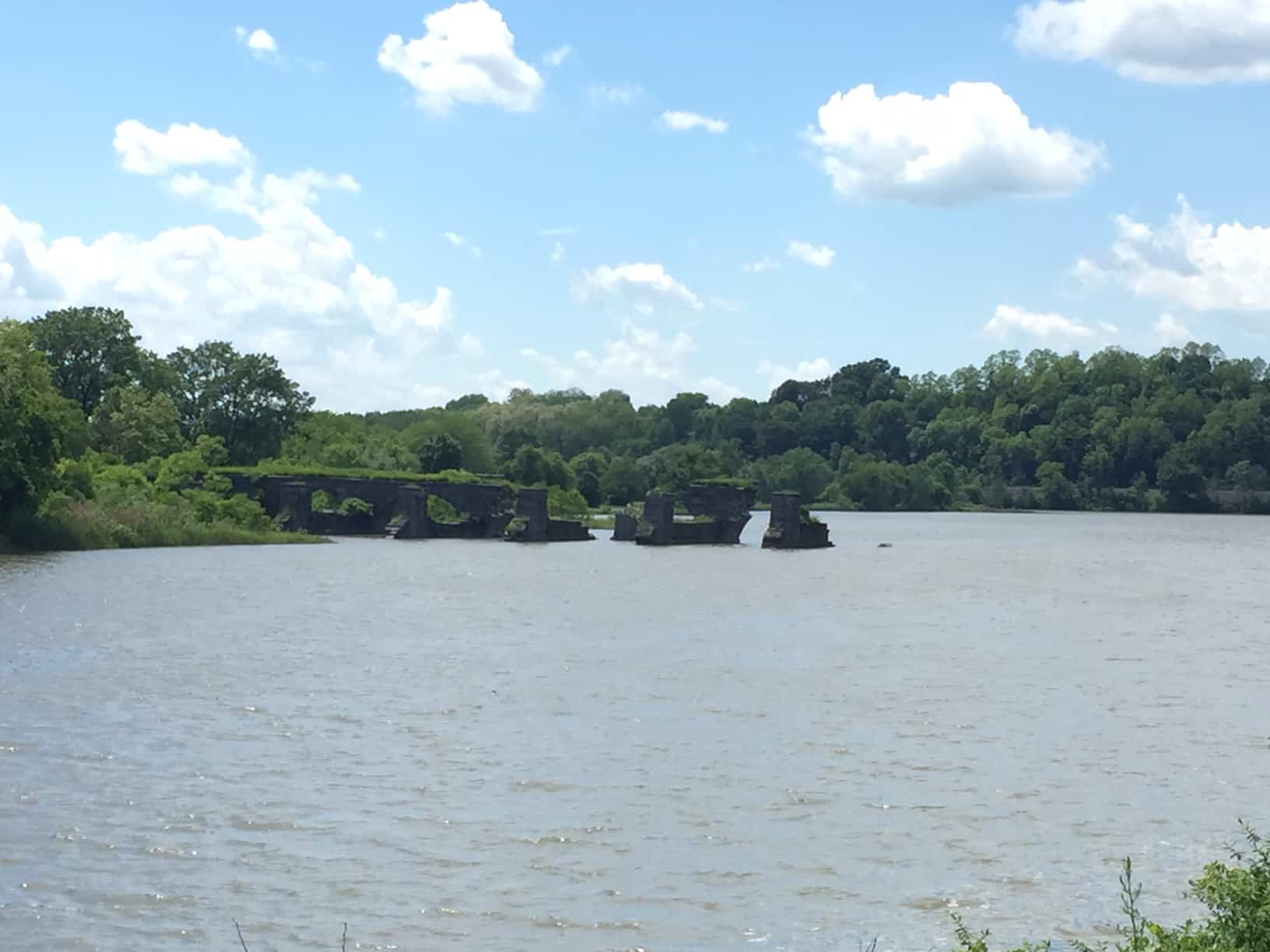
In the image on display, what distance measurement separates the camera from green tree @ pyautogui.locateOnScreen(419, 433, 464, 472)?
145750 millimetres

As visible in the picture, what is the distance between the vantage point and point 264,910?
1599 centimetres

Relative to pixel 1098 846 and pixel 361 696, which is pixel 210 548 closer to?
pixel 361 696

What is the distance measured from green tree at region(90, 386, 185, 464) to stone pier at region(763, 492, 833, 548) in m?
39.0

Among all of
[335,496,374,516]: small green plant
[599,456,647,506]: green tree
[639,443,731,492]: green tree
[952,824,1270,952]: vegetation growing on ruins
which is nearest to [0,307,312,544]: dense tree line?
[335,496,374,516]: small green plant

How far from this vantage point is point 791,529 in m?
107

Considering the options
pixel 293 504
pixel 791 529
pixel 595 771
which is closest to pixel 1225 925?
pixel 595 771

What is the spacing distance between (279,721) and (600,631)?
19692 millimetres

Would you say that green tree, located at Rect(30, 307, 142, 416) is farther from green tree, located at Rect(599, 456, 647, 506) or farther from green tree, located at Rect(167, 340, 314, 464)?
green tree, located at Rect(599, 456, 647, 506)

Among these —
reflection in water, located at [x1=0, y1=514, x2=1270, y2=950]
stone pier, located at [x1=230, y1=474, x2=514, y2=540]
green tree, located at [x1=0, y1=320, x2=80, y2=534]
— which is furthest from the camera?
stone pier, located at [x1=230, y1=474, x2=514, y2=540]

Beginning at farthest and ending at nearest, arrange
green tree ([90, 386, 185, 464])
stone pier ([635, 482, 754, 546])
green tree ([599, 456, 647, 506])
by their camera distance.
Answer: green tree ([599, 456, 647, 506]), stone pier ([635, 482, 754, 546]), green tree ([90, 386, 185, 464])

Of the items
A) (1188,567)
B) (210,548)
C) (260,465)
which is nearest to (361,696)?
(210,548)

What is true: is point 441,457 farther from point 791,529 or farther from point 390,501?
point 791,529

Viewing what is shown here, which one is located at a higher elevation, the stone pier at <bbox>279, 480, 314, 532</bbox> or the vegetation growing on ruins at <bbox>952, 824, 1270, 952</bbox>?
the stone pier at <bbox>279, 480, 314, 532</bbox>

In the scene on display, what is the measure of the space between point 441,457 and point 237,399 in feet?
87.8
